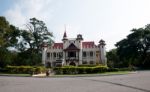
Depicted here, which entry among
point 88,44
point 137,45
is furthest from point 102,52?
point 137,45

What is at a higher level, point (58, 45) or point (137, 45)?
point (58, 45)

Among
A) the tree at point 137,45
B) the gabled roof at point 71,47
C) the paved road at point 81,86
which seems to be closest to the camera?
the paved road at point 81,86

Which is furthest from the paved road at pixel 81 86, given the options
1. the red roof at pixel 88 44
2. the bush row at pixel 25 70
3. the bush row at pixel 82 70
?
the red roof at pixel 88 44

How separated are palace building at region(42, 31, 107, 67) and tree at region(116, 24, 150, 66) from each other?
8060 mm

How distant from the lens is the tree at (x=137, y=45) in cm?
6412

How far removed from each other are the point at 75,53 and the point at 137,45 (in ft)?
68.3

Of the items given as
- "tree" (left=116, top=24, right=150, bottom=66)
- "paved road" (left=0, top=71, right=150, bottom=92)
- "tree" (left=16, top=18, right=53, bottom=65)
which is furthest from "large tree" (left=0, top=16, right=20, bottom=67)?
"paved road" (left=0, top=71, right=150, bottom=92)

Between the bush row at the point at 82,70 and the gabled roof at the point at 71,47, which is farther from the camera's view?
the gabled roof at the point at 71,47

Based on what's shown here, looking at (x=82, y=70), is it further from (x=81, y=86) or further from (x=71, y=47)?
(x=71, y=47)

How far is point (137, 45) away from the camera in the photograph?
6456 centimetres

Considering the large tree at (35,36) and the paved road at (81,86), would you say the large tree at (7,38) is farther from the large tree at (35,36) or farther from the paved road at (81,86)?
the paved road at (81,86)

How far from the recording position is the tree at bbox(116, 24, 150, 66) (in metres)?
64.1

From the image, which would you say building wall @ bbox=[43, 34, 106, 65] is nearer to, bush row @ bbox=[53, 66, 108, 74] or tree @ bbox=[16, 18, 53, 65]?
tree @ bbox=[16, 18, 53, 65]

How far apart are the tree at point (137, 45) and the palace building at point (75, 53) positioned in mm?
8060
